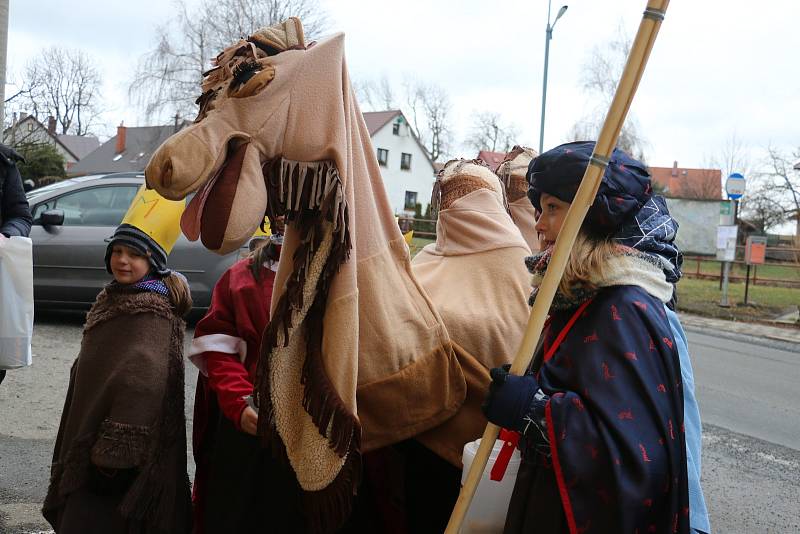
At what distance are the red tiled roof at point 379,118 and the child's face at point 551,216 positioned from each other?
45307 mm

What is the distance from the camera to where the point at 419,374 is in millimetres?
1988

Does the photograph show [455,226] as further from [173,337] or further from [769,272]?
[769,272]

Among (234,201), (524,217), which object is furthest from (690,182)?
(234,201)

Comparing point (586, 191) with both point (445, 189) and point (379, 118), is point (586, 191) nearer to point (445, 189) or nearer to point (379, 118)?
point (445, 189)

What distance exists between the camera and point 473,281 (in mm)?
2406

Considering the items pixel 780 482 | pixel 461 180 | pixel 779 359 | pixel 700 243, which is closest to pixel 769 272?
pixel 700 243

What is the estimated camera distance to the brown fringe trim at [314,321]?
5.71ft

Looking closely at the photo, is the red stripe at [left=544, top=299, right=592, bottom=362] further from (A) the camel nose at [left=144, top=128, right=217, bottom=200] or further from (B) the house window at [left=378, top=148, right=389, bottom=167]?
(B) the house window at [left=378, top=148, right=389, bottom=167]

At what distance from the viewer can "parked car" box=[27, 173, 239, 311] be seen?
25.8ft

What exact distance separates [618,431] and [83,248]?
290 inches

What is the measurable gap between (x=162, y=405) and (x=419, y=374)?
120 cm

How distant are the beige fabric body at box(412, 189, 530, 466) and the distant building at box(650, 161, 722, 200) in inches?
1906

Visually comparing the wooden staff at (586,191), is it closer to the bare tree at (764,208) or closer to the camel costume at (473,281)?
the camel costume at (473,281)

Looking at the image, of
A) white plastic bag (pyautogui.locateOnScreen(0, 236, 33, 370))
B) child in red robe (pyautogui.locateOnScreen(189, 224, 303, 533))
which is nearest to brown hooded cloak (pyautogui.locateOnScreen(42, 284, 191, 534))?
child in red robe (pyautogui.locateOnScreen(189, 224, 303, 533))
